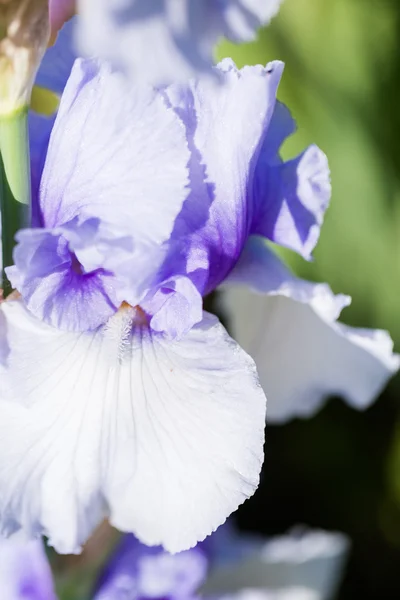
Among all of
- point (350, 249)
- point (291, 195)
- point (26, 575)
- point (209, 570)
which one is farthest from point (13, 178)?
point (350, 249)

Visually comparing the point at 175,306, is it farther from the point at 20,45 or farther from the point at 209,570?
the point at 209,570

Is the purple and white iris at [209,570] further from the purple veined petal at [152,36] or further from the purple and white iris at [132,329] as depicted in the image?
the purple veined petal at [152,36]

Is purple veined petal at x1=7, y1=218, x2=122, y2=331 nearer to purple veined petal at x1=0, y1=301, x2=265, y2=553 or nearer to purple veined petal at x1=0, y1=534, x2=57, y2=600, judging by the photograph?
purple veined petal at x1=0, y1=301, x2=265, y2=553

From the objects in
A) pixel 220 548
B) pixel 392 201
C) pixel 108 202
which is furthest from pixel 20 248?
pixel 392 201

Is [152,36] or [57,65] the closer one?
[152,36]

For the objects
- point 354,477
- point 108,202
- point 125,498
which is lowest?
point 354,477

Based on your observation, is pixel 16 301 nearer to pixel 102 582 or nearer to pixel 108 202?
pixel 108 202

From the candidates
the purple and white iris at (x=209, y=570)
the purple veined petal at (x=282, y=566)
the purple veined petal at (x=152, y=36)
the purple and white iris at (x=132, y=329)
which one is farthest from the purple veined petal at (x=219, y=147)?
the purple veined petal at (x=282, y=566)
